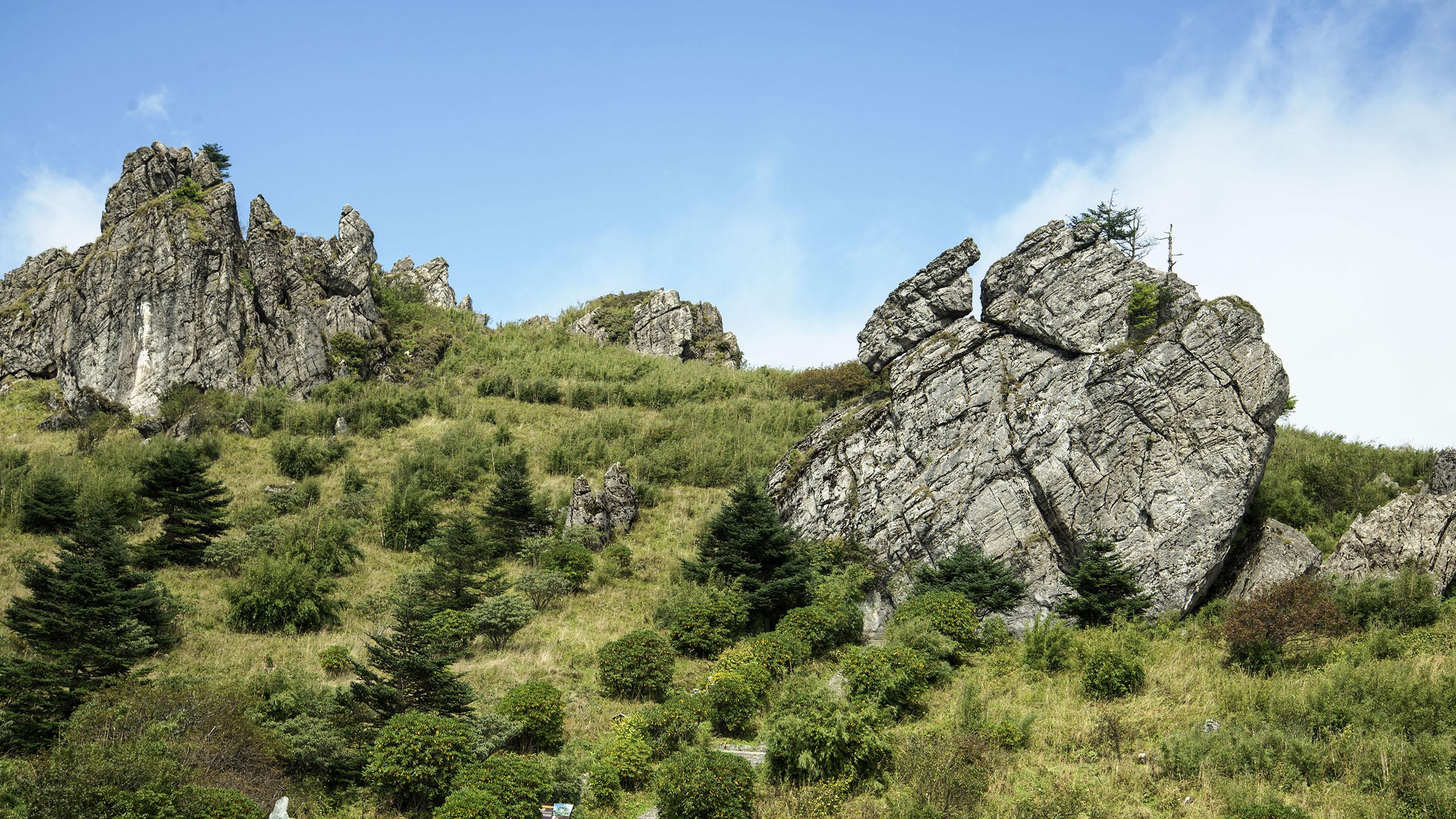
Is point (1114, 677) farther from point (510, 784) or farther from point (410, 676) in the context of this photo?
point (410, 676)

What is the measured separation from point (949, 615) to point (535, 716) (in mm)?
11215

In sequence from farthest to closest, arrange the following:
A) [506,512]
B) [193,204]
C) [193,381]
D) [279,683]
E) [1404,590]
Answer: [193,204] < [193,381] < [506,512] < [1404,590] < [279,683]

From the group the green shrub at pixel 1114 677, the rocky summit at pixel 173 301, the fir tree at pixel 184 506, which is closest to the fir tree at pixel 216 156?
the rocky summit at pixel 173 301

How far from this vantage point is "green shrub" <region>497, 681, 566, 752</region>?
1470 centimetres

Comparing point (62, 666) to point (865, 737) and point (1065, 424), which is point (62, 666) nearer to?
point (865, 737)

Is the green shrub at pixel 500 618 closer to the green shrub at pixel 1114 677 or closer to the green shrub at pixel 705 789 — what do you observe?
the green shrub at pixel 705 789

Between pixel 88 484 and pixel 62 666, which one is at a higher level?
pixel 88 484

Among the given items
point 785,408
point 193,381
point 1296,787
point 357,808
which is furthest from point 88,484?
point 1296,787

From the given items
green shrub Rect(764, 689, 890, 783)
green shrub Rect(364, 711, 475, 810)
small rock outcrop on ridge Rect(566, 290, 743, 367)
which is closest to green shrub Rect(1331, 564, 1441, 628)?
green shrub Rect(764, 689, 890, 783)

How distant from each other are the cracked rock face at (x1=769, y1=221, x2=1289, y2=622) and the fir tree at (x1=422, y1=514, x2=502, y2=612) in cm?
1069

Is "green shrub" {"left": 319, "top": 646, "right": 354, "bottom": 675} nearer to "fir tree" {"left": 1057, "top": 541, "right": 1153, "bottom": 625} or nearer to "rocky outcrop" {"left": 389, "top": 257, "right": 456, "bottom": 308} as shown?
"fir tree" {"left": 1057, "top": 541, "right": 1153, "bottom": 625}

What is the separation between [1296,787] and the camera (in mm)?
11508

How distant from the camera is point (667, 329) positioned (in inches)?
2164

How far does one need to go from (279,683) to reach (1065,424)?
71.4ft
